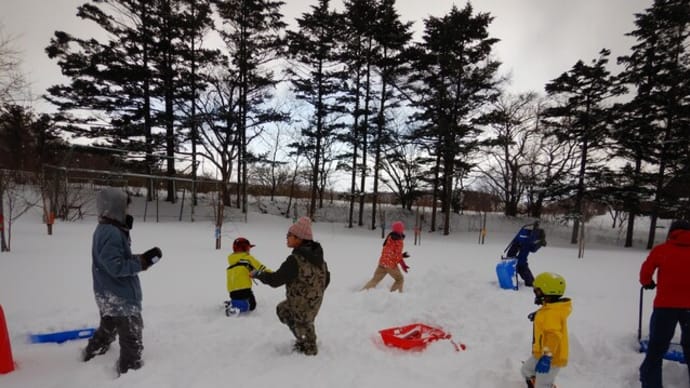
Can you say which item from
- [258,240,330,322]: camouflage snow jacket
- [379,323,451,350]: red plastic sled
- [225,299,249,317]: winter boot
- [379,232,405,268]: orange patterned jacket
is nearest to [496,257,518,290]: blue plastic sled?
[379,232,405,268]: orange patterned jacket

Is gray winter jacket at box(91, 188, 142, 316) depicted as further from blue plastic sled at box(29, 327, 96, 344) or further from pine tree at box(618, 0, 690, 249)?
pine tree at box(618, 0, 690, 249)

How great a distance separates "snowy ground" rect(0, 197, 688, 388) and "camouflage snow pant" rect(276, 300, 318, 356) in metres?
0.10

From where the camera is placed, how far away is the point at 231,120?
20.8 m

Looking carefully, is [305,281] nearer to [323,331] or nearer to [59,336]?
[323,331]

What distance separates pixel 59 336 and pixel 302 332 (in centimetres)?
268

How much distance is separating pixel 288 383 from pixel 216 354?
3.24ft

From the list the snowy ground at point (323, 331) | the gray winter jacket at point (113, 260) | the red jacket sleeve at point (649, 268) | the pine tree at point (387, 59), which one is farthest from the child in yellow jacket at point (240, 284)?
the pine tree at point (387, 59)

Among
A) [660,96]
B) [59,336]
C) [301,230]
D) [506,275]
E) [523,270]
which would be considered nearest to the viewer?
[301,230]

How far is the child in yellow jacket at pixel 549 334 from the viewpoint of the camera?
280cm

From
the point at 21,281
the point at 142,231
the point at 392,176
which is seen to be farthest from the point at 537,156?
the point at 21,281

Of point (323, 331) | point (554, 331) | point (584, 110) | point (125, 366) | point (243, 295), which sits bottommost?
point (323, 331)

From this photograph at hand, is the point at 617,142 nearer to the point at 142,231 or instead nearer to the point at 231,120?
the point at 231,120

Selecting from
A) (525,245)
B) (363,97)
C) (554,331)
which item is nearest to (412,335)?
(554,331)

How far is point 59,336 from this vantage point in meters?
3.55
